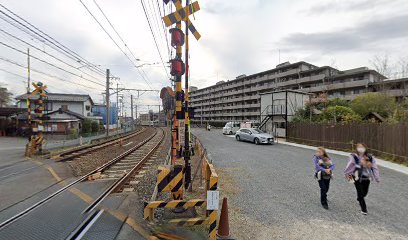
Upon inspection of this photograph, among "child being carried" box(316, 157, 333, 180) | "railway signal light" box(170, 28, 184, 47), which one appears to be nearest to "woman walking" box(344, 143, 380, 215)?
"child being carried" box(316, 157, 333, 180)

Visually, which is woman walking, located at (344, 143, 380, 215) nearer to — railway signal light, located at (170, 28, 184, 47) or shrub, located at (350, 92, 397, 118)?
railway signal light, located at (170, 28, 184, 47)

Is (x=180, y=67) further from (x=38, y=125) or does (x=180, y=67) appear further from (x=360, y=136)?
(x=360, y=136)

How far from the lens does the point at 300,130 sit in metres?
20.2

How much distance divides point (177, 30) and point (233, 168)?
6460 millimetres

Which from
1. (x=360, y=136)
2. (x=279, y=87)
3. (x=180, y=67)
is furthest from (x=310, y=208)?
(x=279, y=87)

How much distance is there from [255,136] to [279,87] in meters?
36.1

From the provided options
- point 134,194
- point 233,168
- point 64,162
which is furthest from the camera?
point 64,162

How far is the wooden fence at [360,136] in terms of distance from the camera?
35.3 ft

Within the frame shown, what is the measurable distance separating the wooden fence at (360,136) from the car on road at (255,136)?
11.3 ft

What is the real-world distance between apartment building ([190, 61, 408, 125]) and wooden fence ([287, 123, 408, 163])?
1040cm

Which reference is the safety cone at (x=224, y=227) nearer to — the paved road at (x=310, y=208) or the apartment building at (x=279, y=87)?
the paved road at (x=310, y=208)

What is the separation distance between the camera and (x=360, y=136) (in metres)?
13.8

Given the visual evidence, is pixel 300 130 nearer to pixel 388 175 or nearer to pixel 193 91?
pixel 388 175

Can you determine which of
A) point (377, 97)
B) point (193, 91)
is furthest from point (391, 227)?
point (193, 91)
